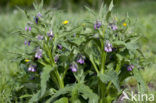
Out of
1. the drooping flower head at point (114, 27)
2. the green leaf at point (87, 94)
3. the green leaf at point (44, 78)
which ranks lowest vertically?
the green leaf at point (87, 94)

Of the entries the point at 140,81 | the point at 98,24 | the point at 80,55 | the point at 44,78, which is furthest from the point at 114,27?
the point at 44,78

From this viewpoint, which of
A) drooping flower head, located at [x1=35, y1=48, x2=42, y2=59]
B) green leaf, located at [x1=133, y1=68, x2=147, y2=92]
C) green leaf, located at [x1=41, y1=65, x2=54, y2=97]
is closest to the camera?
green leaf, located at [x1=41, y1=65, x2=54, y2=97]

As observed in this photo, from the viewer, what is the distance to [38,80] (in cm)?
221

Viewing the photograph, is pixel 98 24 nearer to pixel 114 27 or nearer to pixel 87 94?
pixel 114 27

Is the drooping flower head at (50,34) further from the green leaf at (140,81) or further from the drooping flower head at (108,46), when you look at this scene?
the green leaf at (140,81)

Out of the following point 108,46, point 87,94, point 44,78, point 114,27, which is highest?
point 114,27

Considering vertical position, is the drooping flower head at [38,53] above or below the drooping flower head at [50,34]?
below

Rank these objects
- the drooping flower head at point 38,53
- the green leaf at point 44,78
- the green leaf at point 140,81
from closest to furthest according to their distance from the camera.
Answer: the green leaf at point 44,78 < the drooping flower head at point 38,53 < the green leaf at point 140,81

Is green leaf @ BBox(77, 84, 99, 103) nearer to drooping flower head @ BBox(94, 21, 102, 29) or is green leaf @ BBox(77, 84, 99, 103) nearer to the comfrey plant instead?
the comfrey plant

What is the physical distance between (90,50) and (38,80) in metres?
0.66

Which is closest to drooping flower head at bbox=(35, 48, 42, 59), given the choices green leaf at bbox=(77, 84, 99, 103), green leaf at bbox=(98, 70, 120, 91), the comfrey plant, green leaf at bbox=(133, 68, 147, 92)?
the comfrey plant

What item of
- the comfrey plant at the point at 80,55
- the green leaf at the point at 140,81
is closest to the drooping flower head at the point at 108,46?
the comfrey plant at the point at 80,55

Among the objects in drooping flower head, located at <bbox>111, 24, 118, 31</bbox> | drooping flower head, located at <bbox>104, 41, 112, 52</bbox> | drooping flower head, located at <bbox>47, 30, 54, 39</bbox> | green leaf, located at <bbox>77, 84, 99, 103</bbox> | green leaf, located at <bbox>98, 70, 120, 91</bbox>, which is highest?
drooping flower head, located at <bbox>47, 30, 54, 39</bbox>

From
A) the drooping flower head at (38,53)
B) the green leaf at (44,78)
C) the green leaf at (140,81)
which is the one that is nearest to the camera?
the green leaf at (44,78)
